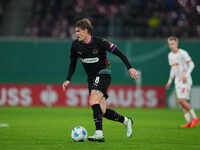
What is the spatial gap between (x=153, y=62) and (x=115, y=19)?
8.94ft

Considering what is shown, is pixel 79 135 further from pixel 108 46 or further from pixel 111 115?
pixel 108 46

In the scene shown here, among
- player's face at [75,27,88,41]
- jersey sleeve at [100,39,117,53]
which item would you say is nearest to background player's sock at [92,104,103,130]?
jersey sleeve at [100,39,117,53]

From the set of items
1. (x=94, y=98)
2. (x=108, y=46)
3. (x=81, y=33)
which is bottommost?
(x=94, y=98)

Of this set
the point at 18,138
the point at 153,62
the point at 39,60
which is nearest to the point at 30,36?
the point at 39,60

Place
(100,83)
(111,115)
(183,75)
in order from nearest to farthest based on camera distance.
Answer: (100,83), (111,115), (183,75)

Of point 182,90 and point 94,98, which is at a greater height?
point 182,90

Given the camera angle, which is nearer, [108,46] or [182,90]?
[108,46]

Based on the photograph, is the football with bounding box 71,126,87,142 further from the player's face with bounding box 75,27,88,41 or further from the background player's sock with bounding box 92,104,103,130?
the player's face with bounding box 75,27,88,41

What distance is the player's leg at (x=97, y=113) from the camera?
9477 mm

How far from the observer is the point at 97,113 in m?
9.55

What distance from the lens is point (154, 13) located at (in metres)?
25.0

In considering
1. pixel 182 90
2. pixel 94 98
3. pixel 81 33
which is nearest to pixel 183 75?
pixel 182 90

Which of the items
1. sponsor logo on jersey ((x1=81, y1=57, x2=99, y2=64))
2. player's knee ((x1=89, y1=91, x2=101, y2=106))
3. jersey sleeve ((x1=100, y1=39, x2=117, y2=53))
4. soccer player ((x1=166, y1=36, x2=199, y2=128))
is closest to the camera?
player's knee ((x1=89, y1=91, x2=101, y2=106))

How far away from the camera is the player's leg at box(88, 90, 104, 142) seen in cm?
948
